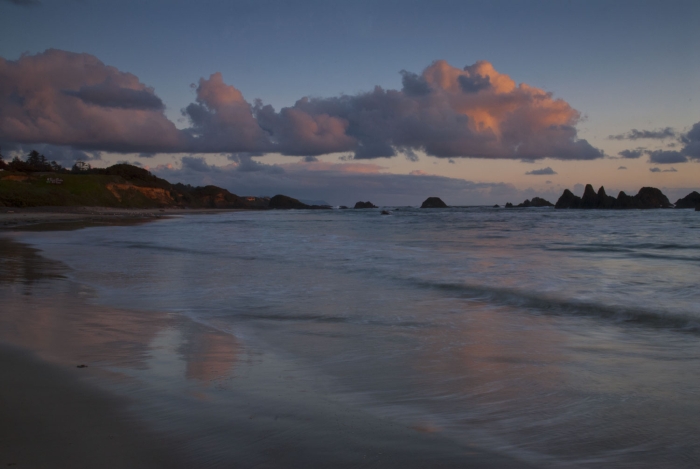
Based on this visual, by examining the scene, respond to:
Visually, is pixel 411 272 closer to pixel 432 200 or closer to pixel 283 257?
pixel 283 257

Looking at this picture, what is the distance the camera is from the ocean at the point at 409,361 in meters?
3.16

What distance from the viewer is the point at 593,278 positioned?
39.0 feet

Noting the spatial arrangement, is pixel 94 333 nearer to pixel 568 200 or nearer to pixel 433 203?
pixel 568 200

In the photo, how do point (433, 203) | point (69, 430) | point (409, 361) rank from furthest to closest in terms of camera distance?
1. point (433, 203)
2. point (409, 361)
3. point (69, 430)

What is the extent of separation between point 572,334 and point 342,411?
413 cm

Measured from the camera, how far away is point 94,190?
268ft

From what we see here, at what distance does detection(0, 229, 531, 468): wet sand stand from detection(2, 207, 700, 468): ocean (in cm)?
2

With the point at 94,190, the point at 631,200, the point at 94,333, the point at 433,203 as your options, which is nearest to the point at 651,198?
the point at 631,200

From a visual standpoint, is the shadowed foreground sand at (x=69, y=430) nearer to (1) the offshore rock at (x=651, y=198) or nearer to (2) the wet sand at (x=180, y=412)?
(2) the wet sand at (x=180, y=412)

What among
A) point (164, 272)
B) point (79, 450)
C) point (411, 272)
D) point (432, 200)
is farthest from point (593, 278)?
point (432, 200)

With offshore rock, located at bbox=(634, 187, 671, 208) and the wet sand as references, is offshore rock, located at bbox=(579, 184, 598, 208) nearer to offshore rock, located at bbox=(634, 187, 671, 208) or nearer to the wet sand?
offshore rock, located at bbox=(634, 187, 671, 208)

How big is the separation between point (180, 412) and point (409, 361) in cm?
240

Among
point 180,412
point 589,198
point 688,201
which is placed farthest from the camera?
point 589,198

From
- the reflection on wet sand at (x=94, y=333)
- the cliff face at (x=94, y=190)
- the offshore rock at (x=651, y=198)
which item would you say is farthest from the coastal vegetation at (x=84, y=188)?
the offshore rock at (x=651, y=198)
